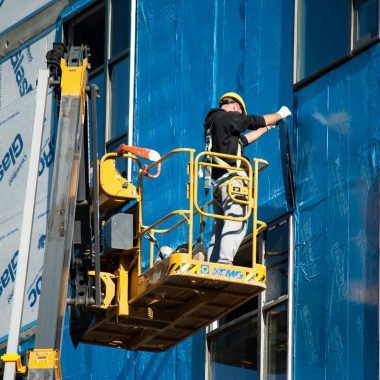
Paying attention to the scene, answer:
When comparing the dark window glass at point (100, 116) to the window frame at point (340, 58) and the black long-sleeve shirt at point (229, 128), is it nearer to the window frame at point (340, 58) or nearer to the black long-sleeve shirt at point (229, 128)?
the window frame at point (340, 58)

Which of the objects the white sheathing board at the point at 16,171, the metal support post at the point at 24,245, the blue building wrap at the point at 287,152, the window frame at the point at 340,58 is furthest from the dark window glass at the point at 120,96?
the metal support post at the point at 24,245

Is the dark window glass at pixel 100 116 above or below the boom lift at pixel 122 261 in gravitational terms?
above

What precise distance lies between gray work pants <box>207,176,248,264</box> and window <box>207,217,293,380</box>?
1.77m

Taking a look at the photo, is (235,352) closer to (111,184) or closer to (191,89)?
Answer: (111,184)

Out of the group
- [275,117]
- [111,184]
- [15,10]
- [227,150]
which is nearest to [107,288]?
[111,184]

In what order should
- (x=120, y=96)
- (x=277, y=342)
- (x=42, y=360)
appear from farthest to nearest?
1. (x=120, y=96)
2. (x=277, y=342)
3. (x=42, y=360)

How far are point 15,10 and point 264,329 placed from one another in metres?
11.7

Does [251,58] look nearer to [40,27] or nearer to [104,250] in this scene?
[104,250]

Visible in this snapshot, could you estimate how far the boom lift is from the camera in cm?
1522

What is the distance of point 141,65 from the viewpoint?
2300 cm

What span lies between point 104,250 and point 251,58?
4318 mm

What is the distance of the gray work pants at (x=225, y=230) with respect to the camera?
53.9 feet

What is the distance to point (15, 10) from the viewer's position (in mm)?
28141

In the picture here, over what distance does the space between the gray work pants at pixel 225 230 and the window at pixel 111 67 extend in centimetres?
657
